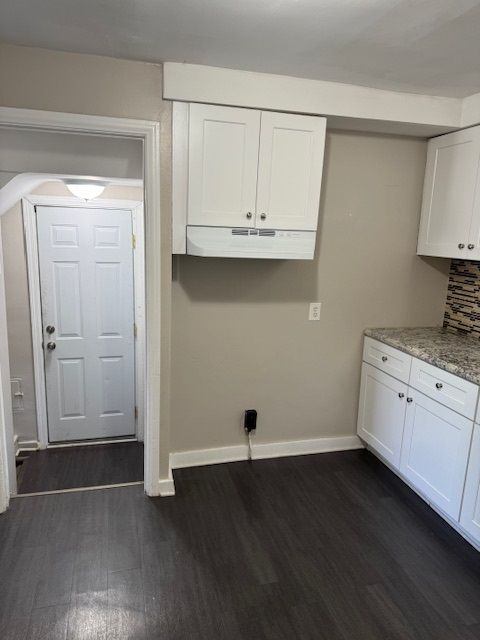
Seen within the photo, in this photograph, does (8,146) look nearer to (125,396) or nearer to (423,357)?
(125,396)

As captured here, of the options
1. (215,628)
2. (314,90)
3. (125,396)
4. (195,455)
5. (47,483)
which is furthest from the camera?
(125,396)

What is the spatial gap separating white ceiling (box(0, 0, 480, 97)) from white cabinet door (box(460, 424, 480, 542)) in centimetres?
171

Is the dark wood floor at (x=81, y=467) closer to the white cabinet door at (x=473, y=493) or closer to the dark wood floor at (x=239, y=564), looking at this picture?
the dark wood floor at (x=239, y=564)

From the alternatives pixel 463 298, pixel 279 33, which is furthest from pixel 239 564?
pixel 279 33

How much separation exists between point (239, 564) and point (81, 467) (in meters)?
1.91

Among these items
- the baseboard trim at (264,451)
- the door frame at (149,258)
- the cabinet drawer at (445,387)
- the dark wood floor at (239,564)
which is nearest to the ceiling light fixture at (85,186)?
the door frame at (149,258)

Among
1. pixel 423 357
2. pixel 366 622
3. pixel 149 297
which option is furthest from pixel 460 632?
pixel 149 297

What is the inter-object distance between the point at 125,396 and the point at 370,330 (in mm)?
2295

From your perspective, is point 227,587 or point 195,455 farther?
point 195,455

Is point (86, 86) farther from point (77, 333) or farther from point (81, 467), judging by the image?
point (81, 467)

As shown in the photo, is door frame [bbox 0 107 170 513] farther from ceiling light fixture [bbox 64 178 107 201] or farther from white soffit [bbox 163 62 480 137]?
ceiling light fixture [bbox 64 178 107 201]

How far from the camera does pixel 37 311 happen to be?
3527 mm

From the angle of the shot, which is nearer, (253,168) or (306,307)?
(253,168)

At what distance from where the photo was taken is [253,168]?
2.30 metres
